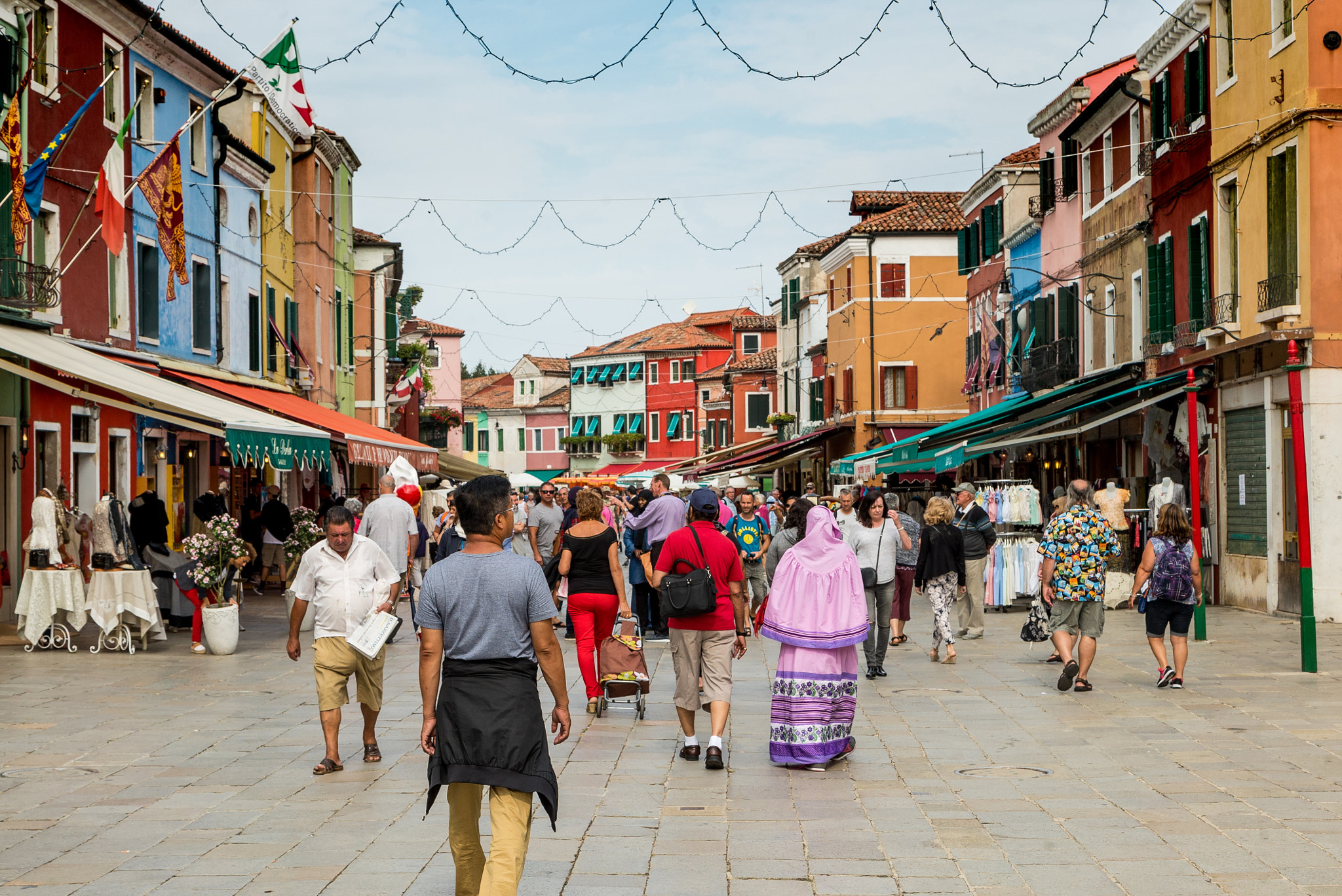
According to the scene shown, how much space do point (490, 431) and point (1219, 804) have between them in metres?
89.5

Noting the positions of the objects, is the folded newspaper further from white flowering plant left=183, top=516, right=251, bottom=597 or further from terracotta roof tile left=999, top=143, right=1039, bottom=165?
terracotta roof tile left=999, top=143, right=1039, bottom=165

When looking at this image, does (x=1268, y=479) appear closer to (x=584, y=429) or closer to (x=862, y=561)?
(x=862, y=561)

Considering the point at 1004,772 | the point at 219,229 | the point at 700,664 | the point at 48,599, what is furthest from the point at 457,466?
the point at 1004,772

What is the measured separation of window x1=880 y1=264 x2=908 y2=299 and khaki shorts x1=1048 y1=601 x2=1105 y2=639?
35693 mm

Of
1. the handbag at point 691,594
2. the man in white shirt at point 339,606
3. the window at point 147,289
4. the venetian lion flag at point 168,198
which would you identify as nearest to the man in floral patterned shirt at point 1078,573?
the handbag at point 691,594

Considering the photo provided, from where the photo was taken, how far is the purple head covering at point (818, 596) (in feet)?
30.6

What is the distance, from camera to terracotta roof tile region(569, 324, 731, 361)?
277ft

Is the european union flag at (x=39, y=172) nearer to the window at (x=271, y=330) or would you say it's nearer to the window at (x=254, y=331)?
the window at (x=254, y=331)

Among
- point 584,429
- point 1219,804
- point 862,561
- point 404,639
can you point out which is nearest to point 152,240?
point 404,639

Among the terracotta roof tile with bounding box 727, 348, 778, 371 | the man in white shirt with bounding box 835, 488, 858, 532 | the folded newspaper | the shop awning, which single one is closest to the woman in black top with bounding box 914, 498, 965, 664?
the man in white shirt with bounding box 835, 488, 858, 532

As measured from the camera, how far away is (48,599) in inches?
610

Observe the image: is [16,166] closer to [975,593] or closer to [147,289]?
[147,289]

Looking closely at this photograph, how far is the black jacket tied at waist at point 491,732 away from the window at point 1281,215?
15.5 m

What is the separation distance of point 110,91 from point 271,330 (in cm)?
1015
